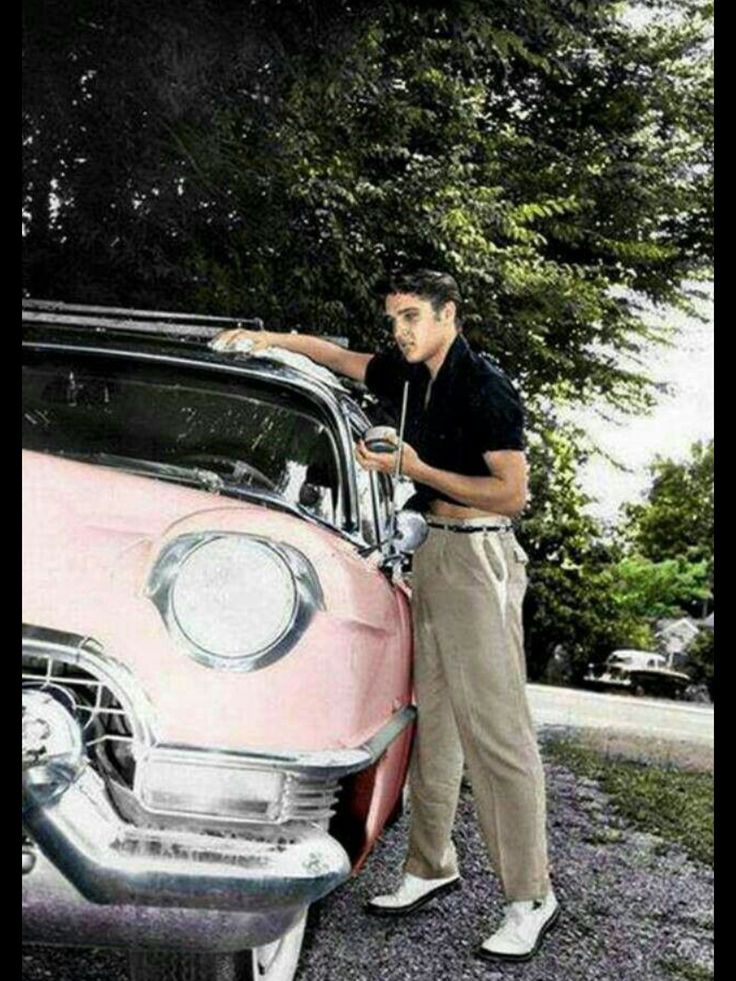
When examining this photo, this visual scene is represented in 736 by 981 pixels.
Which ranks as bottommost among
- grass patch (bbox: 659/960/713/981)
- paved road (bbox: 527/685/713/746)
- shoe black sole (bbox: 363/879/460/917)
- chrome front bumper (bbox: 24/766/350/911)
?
paved road (bbox: 527/685/713/746)

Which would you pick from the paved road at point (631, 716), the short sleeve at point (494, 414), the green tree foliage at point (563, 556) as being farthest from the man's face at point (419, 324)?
the paved road at point (631, 716)

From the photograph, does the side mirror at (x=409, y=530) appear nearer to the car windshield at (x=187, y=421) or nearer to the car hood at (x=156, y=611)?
the car windshield at (x=187, y=421)

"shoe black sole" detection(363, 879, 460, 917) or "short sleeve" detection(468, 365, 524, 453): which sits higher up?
"short sleeve" detection(468, 365, 524, 453)

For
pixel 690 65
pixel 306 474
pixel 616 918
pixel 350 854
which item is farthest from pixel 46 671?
pixel 690 65

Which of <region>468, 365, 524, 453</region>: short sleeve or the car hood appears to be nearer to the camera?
the car hood

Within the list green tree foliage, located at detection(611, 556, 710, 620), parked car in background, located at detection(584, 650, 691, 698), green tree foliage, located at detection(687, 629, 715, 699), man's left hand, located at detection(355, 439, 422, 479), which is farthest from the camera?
parked car in background, located at detection(584, 650, 691, 698)

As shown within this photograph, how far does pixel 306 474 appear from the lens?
5.51ft

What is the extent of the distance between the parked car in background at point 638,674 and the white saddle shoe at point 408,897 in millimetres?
1339

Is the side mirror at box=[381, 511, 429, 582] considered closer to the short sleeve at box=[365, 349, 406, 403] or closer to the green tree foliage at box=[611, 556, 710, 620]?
the short sleeve at box=[365, 349, 406, 403]

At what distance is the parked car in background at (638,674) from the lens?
3141 millimetres

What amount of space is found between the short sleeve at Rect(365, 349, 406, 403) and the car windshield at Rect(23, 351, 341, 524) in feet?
0.58

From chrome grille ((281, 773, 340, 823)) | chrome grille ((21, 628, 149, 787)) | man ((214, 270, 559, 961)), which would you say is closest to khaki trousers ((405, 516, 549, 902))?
man ((214, 270, 559, 961))

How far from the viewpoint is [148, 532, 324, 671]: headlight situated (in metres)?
1.08

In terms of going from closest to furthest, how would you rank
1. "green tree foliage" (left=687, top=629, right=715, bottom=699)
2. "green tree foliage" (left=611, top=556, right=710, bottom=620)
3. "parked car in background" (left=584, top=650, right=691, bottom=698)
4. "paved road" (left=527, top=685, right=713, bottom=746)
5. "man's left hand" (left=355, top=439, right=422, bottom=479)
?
"man's left hand" (left=355, top=439, right=422, bottom=479) → "green tree foliage" (left=611, top=556, right=710, bottom=620) → "green tree foliage" (left=687, top=629, right=715, bottom=699) → "parked car in background" (left=584, top=650, right=691, bottom=698) → "paved road" (left=527, top=685, right=713, bottom=746)
